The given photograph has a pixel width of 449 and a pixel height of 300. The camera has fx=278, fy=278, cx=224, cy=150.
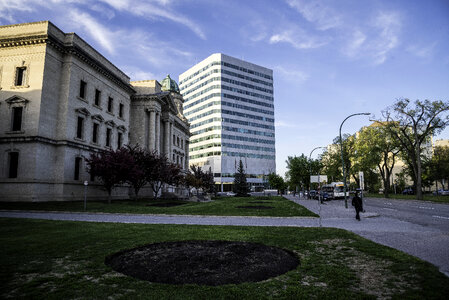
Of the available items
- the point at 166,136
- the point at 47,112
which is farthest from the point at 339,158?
the point at 47,112

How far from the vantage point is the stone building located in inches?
1079

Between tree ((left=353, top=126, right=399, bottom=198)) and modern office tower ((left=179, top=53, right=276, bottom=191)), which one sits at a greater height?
modern office tower ((left=179, top=53, right=276, bottom=191))

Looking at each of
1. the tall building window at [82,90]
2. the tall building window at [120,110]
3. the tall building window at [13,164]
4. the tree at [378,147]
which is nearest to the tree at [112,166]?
the tall building window at [13,164]

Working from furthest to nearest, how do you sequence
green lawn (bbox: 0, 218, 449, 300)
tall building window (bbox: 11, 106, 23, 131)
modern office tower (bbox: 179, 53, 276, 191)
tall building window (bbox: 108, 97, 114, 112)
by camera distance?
modern office tower (bbox: 179, 53, 276, 191)
tall building window (bbox: 108, 97, 114, 112)
tall building window (bbox: 11, 106, 23, 131)
green lawn (bbox: 0, 218, 449, 300)

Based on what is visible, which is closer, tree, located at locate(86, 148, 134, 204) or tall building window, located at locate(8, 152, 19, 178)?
tall building window, located at locate(8, 152, 19, 178)

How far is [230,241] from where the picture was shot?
348 inches

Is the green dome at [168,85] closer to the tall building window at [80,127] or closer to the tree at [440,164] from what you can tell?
the tall building window at [80,127]

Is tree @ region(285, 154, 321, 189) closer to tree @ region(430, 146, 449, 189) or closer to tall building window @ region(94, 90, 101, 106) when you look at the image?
tree @ region(430, 146, 449, 189)

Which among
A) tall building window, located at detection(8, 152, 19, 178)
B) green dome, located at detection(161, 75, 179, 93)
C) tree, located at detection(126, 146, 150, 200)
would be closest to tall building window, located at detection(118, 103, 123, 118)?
tree, located at detection(126, 146, 150, 200)

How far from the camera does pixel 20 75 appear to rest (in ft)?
96.8

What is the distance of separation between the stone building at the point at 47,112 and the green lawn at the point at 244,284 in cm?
2266

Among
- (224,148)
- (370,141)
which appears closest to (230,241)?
(370,141)

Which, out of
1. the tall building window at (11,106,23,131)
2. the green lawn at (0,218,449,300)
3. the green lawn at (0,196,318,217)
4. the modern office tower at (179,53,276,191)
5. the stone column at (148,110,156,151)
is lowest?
the green lawn at (0,196,318,217)

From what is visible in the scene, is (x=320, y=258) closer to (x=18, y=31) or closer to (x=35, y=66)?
(x=35, y=66)
